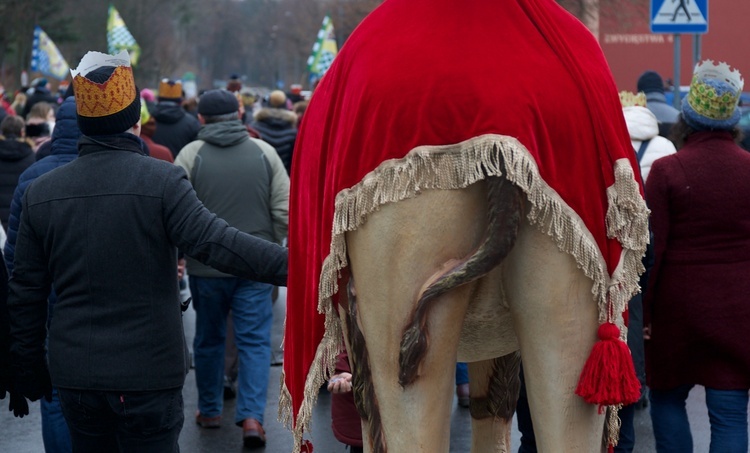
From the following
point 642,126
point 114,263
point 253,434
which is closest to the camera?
point 114,263

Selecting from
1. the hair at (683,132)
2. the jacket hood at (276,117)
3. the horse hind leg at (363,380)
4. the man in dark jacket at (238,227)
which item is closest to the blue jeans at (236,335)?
the man in dark jacket at (238,227)

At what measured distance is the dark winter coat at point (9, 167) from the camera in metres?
8.91

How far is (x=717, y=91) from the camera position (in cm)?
523

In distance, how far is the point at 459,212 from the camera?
2936 mm

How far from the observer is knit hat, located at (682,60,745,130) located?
5.21 m

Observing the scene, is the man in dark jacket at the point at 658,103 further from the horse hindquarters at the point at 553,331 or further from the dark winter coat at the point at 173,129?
the horse hindquarters at the point at 553,331

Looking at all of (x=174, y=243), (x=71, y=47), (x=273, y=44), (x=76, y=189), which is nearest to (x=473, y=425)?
(x=174, y=243)

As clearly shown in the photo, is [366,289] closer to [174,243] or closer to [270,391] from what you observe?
[174,243]

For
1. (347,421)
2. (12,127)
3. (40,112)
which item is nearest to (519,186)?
(347,421)

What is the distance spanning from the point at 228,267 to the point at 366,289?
1054 mm

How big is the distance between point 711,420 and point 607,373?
2.76 m

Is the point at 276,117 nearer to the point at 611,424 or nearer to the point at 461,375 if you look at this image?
the point at 461,375

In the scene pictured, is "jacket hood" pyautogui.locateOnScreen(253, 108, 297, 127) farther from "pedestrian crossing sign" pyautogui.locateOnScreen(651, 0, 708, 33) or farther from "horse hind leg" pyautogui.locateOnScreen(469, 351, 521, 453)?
"horse hind leg" pyautogui.locateOnScreen(469, 351, 521, 453)

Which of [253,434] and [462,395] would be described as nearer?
[253,434]
